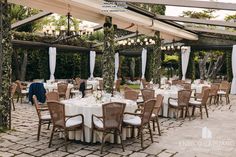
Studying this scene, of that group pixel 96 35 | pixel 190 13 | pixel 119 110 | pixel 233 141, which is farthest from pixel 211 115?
pixel 190 13

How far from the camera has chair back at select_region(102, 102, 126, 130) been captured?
16.6ft

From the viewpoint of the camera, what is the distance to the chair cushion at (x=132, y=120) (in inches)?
219

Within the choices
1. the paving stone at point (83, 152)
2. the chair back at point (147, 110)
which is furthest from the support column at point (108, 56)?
the paving stone at point (83, 152)

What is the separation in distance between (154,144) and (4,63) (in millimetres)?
3634

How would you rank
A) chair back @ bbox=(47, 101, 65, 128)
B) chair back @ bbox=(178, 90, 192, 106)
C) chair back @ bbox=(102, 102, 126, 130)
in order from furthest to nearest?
chair back @ bbox=(178, 90, 192, 106), chair back @ bbox=(47, 101, 65, 128), chair back @ bbox=(102, 102, 126, 130)

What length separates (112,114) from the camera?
5113mm

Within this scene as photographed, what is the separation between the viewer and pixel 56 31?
8992 mm

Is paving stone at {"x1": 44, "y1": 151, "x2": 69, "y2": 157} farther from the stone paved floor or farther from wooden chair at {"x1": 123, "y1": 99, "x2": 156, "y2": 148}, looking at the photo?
wooden chair at {"x1": 123, "y1": 99, "x2": 156, "y2": 148}

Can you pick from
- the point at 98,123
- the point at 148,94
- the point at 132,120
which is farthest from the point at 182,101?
the point at 98,123

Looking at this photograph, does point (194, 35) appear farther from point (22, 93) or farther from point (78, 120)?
point (78, 120)

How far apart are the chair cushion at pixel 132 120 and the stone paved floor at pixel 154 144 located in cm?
44

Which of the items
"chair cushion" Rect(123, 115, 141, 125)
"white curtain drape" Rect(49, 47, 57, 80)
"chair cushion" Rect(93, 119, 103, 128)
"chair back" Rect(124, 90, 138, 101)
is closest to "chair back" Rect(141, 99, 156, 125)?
"chair cushion" Rect(123, 115, 141, 125)

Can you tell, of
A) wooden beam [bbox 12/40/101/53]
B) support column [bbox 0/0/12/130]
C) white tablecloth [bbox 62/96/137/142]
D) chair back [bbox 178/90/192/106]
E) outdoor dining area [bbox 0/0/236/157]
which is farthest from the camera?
wooden beam [bbox 12/40/101/53]

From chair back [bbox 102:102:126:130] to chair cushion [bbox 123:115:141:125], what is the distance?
39 centimetres
